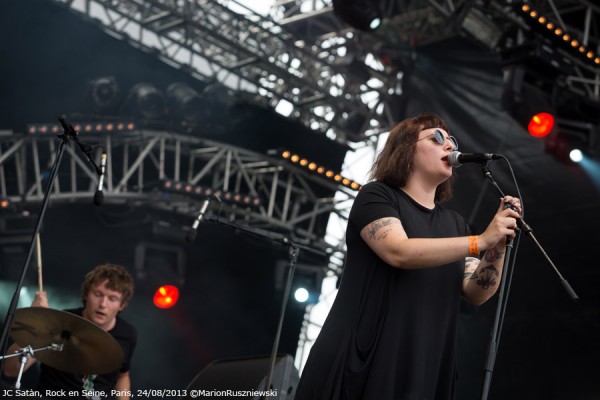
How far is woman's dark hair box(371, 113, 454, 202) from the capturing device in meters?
3.24

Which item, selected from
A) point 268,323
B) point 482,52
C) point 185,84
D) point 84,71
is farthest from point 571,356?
point 84,71

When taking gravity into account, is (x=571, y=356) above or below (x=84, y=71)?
below

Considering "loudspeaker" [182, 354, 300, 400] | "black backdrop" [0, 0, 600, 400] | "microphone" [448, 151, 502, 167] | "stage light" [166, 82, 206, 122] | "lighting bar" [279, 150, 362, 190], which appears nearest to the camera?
"microphone" [448, 151, 502, 167]

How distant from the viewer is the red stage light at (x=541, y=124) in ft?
29.3

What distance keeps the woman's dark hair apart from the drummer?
2.31 metres

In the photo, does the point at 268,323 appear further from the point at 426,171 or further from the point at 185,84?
the point at 426,171

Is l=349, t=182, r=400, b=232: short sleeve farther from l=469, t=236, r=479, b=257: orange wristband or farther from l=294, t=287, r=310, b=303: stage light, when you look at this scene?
l=294, t=287, r=310, b=303: stage light

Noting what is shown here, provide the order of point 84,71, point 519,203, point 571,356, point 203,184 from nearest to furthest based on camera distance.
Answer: point 519,203 < point 571,356 < point 84,71 < point 203,184

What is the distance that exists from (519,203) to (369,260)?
572 millimetres

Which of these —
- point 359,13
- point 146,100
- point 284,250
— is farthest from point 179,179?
point 359,13

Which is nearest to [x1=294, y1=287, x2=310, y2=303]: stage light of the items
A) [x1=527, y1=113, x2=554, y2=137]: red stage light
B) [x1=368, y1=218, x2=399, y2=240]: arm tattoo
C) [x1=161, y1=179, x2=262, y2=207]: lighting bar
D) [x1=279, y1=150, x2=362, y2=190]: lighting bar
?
[x1=161, y1=179, x2=262, y2=207]: lighting bar

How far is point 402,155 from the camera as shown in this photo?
10.7 ft

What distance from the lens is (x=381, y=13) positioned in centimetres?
991

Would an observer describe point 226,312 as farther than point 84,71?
Yes
